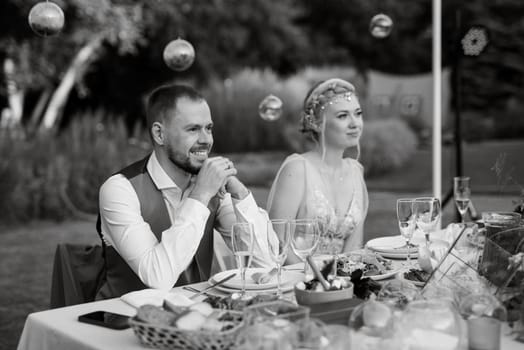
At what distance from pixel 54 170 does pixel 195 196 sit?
6.89 meters

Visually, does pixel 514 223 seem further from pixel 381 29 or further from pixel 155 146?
pixel 381 29

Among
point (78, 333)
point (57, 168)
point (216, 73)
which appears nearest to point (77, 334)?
point (78, 333)

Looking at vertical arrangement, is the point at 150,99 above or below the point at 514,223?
above

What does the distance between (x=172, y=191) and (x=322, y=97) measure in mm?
1164

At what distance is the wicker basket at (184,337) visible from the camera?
4.94 ft

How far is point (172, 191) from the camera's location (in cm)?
286

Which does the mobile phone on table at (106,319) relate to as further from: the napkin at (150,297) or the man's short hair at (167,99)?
the man's short hair at (167,99)

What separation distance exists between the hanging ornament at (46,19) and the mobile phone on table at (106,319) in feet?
6.52

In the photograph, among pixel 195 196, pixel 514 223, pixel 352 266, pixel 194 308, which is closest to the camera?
pixel 194 308

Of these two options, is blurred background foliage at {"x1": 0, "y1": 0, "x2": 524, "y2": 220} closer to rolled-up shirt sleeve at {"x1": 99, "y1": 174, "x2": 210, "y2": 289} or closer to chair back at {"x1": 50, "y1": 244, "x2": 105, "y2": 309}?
rolled-up shirt sleeve at {"x1": 99, "y1": 174, "x2": 210, "y2": 289}

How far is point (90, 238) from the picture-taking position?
826 centimetres

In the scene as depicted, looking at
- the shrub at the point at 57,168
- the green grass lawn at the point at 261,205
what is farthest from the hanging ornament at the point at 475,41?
the shrub at the point at 57,168

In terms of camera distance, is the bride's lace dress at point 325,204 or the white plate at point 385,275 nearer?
the white plate at point 385,275

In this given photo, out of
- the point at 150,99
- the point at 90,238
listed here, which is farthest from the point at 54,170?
the point at 150,99
